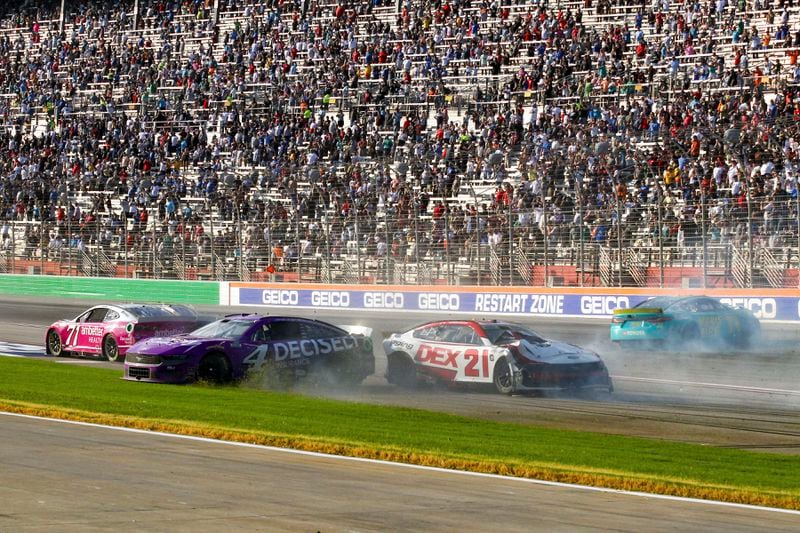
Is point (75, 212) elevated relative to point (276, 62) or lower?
lower

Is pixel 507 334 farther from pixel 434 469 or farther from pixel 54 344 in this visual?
pixel 54 344

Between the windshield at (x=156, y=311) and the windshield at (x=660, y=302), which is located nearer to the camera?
the windshield at (x=156, y=311)

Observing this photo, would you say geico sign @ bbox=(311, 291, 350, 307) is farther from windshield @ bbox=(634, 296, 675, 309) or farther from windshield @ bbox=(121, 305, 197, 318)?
windshield @ bbox=(634, 296, 675, 309)

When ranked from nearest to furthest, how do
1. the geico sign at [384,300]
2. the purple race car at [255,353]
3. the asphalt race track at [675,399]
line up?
the asphalt race track at [675,399] → the purple race car at [255,353] → the geico sign at [384,300]

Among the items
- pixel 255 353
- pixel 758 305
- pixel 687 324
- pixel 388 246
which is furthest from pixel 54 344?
pixel 758 305

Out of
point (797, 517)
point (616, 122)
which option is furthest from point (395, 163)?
point (797, 517)

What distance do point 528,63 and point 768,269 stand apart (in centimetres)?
1684

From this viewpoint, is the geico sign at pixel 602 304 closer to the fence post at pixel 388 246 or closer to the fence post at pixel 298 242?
the fence post at pixel 388 246

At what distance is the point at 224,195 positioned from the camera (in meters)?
39.3

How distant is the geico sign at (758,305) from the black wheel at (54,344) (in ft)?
46.2

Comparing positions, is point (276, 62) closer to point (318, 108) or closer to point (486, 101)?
point (318, 108)

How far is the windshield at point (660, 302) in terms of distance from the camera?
2447 centimetres

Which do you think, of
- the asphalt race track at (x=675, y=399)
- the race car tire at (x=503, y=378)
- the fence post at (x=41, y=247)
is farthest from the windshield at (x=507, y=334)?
the fence post at (x=41, y=247)

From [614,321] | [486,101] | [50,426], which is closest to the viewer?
[50,426]
